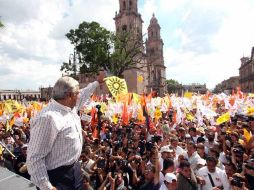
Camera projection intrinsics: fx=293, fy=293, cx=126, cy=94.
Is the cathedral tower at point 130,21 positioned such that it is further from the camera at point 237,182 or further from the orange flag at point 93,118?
the camera at point 237,182

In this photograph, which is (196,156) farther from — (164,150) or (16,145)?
(16,145)

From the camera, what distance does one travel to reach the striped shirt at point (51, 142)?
2.12 m

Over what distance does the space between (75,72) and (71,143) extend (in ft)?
135

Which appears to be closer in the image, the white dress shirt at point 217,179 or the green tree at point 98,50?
the white dress shirt at point 217,179

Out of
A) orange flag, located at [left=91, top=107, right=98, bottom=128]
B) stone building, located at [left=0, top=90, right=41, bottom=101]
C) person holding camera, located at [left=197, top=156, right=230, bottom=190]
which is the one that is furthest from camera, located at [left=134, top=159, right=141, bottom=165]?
stone building, located at [left=0, top=90, right=41, bottom=101]

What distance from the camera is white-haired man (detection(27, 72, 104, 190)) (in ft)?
7.00

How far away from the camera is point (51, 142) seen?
2182 mm

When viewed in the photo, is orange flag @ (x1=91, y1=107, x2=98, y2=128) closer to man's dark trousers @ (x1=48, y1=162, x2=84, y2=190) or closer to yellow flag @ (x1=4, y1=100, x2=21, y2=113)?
yellow flag @ (x1=4, y1=100, x2=21, y2=113)

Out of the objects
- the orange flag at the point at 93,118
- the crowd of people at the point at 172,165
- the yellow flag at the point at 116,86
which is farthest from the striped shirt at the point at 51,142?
the orange flag at the point at 93,118

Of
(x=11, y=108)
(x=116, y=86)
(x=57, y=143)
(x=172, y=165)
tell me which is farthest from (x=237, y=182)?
(x=11, y=108)

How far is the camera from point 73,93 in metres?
2.39

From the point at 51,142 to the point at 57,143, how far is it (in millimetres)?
67

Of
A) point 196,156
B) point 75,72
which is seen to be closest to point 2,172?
point 196,156

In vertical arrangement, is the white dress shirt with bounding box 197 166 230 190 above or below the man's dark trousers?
below
